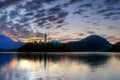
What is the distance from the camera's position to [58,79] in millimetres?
38281

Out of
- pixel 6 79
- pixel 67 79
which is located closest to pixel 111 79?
pixel 67 79

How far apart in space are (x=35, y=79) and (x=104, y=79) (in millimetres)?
11601

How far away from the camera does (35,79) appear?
125ft

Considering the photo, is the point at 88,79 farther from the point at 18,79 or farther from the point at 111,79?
the point at 18,79

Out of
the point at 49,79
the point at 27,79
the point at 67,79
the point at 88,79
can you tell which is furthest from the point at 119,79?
the point at 27,79

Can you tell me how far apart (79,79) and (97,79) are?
2.97m

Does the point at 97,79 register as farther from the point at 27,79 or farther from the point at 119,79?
the point at 27,79

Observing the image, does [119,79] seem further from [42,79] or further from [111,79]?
[42,79]

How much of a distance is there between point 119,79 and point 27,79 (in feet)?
49.7

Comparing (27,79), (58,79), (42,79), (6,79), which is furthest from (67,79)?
(6,79)

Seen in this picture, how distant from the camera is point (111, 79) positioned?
39.0 metres

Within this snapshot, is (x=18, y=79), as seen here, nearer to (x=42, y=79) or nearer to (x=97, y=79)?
(x=42, y=79)

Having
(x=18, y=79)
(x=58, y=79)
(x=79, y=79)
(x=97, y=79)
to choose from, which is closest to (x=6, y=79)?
(x=18, y=79)

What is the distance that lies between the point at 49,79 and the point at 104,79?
9313mm
